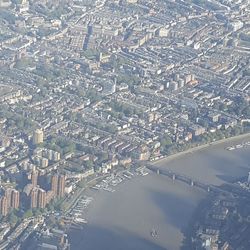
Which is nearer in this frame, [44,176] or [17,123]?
[44,176]

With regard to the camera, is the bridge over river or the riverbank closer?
the bridge over river

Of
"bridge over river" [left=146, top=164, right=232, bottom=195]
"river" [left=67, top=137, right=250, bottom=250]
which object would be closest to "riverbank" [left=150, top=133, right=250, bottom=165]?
"river" [left=67, top=137, right=250, bottom=250]

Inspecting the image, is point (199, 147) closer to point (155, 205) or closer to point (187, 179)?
point (187, 179)

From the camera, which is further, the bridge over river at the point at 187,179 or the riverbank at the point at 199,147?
the riverbank at the point at 199,147

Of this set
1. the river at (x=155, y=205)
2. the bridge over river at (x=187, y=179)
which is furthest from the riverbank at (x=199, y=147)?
the bridge over river at (x=187, y=179)

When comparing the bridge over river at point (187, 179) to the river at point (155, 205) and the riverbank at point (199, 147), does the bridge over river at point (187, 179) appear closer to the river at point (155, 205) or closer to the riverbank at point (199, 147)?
the river at point (155, 205)

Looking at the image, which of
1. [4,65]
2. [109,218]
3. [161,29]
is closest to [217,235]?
[109,218]

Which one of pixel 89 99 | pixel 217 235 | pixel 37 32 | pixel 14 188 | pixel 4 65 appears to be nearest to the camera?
pixel 217 235

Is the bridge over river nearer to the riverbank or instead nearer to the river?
the river

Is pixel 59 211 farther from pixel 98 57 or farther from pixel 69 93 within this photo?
pixel 98 57
